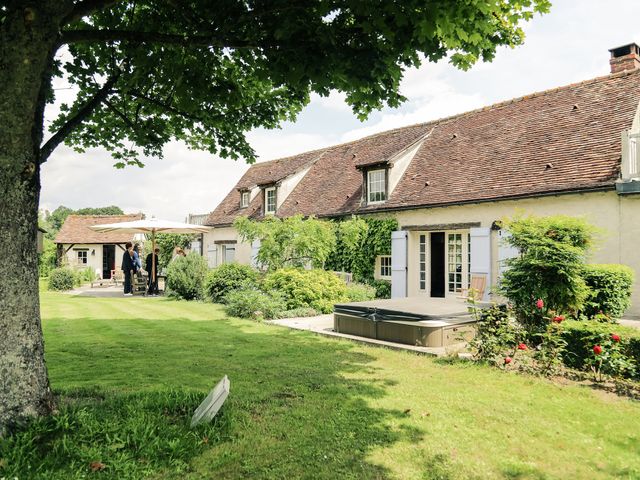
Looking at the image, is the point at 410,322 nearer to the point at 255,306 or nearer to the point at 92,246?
the point at 255,306

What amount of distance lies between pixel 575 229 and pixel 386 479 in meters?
6.04

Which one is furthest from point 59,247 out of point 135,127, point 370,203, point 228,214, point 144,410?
point 144,410

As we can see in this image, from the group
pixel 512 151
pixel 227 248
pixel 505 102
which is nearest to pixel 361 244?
pixel 512 151

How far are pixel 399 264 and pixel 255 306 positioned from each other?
5.60m

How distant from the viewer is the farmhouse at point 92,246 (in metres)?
34.4

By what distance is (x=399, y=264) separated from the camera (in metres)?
15.0

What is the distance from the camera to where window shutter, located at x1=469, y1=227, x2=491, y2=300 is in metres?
12.9

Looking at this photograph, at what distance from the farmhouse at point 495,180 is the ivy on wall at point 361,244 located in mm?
451

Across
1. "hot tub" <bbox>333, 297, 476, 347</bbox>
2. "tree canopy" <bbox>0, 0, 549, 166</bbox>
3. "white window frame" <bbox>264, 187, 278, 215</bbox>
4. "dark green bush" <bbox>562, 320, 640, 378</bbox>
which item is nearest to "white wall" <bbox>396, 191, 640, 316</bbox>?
"hot tub" <bbox>333, 297, 476, 347</bbox>

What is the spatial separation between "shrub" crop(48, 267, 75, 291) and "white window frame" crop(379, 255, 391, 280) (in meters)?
15.3

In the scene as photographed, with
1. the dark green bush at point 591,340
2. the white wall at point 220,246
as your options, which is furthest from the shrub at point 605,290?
the white wall at point 220,246

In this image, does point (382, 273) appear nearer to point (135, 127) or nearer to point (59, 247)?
point (135, 127)

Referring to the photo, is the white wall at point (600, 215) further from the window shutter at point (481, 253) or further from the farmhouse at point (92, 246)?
the farmhouse at point (92, 246)

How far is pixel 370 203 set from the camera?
1686 cm
